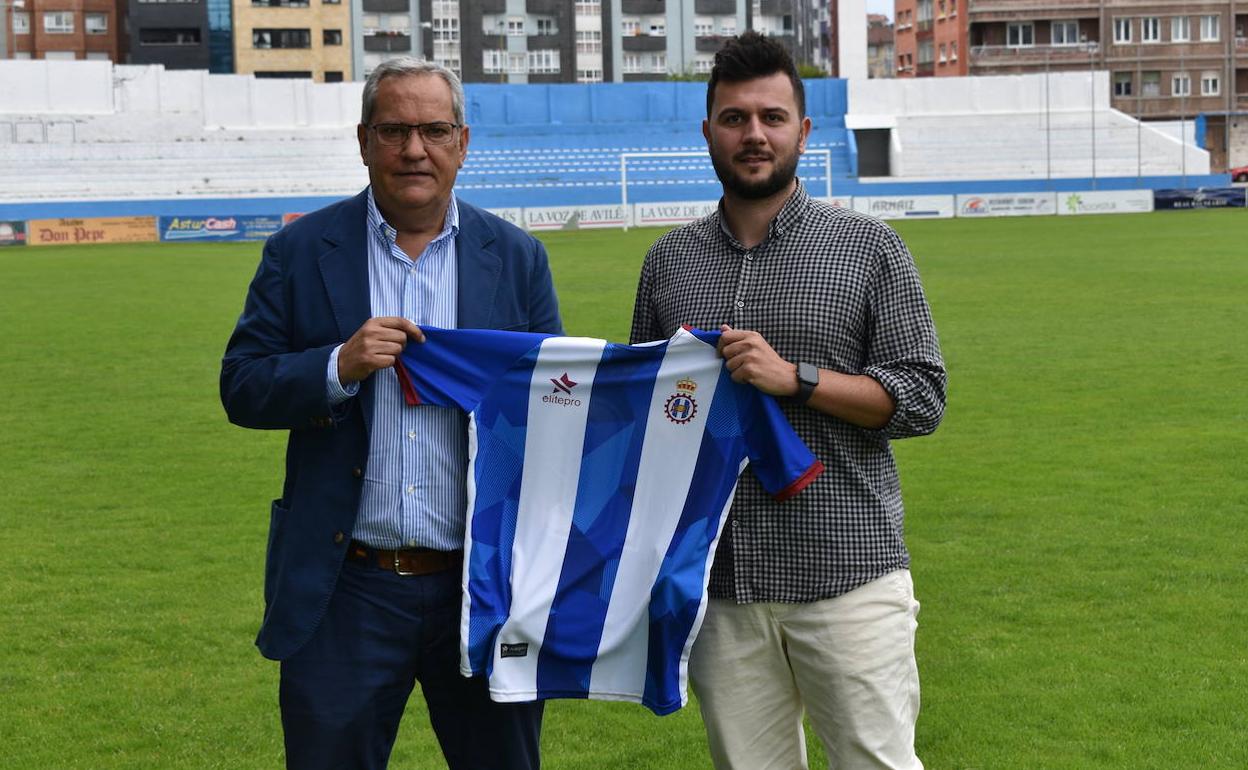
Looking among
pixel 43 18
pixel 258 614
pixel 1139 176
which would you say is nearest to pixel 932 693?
pixel 258 614

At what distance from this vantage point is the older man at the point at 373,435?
350 cm

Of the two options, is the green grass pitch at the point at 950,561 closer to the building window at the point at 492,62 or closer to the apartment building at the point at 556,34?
the apartment building at the point at 556,34

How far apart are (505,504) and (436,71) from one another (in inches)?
38.9

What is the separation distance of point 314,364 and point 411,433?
294mm

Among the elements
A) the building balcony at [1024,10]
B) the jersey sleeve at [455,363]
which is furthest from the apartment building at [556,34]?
the jersey sleeve at [455,363]

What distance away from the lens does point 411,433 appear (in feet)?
11.8

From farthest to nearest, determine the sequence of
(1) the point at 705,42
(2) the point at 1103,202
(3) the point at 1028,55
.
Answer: (1) the point at 705,42 < (3) the point at 1028,55 < (2) the point at 1103,202

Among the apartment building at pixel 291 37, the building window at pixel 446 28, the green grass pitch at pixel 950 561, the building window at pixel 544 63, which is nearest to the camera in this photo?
the green grass pitch at pixel 950 561

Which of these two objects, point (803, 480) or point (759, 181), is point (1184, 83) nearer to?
point (759, 181)

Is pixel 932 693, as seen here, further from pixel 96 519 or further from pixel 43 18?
pixel 43 18

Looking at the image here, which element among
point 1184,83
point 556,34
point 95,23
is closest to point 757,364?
point 1184,83

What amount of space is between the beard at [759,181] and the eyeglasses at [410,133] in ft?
1.96

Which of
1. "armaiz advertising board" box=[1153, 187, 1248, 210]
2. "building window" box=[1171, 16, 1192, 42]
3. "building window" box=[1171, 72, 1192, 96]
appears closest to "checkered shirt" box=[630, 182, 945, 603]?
"armaiz advertising board" box=[1153, 187, 1248, 210]

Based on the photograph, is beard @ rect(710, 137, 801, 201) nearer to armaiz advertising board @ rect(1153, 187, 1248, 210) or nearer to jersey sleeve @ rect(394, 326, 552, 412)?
jersey sleeve @ rect(394, 326, 552, 412)
